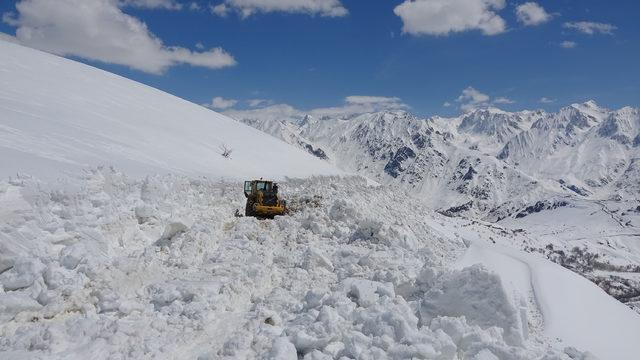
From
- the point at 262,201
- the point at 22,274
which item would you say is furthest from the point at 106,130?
the point at 22,274

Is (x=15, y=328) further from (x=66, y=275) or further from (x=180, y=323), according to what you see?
(x=180, y=323)

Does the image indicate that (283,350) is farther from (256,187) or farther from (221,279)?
(256,187)

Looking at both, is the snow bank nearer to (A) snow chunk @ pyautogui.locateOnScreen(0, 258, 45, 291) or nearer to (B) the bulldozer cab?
(B) the bulldozer cab

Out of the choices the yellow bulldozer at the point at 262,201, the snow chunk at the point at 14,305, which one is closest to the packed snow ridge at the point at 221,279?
the snow chunk at the point at 14,305

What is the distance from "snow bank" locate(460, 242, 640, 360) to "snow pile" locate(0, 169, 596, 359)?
1.87 m

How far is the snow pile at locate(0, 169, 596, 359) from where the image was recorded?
11000 mm

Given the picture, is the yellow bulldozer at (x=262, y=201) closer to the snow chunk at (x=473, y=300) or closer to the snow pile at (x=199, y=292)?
the snow pile at (x=199, y=292)

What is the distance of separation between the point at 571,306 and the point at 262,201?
44.2ft

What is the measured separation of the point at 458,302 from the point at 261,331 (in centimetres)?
514

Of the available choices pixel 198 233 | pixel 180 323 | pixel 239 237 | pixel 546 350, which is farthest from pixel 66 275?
pixel 546 350

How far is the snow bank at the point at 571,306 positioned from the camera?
1491 centimetres

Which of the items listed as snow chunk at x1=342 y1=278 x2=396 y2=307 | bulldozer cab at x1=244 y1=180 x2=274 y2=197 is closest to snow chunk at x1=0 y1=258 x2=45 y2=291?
snow chunk at x1=342 y1=278 x2=396 y2=307

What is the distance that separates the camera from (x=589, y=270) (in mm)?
197500

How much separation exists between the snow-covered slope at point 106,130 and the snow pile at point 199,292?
8.11 feet
